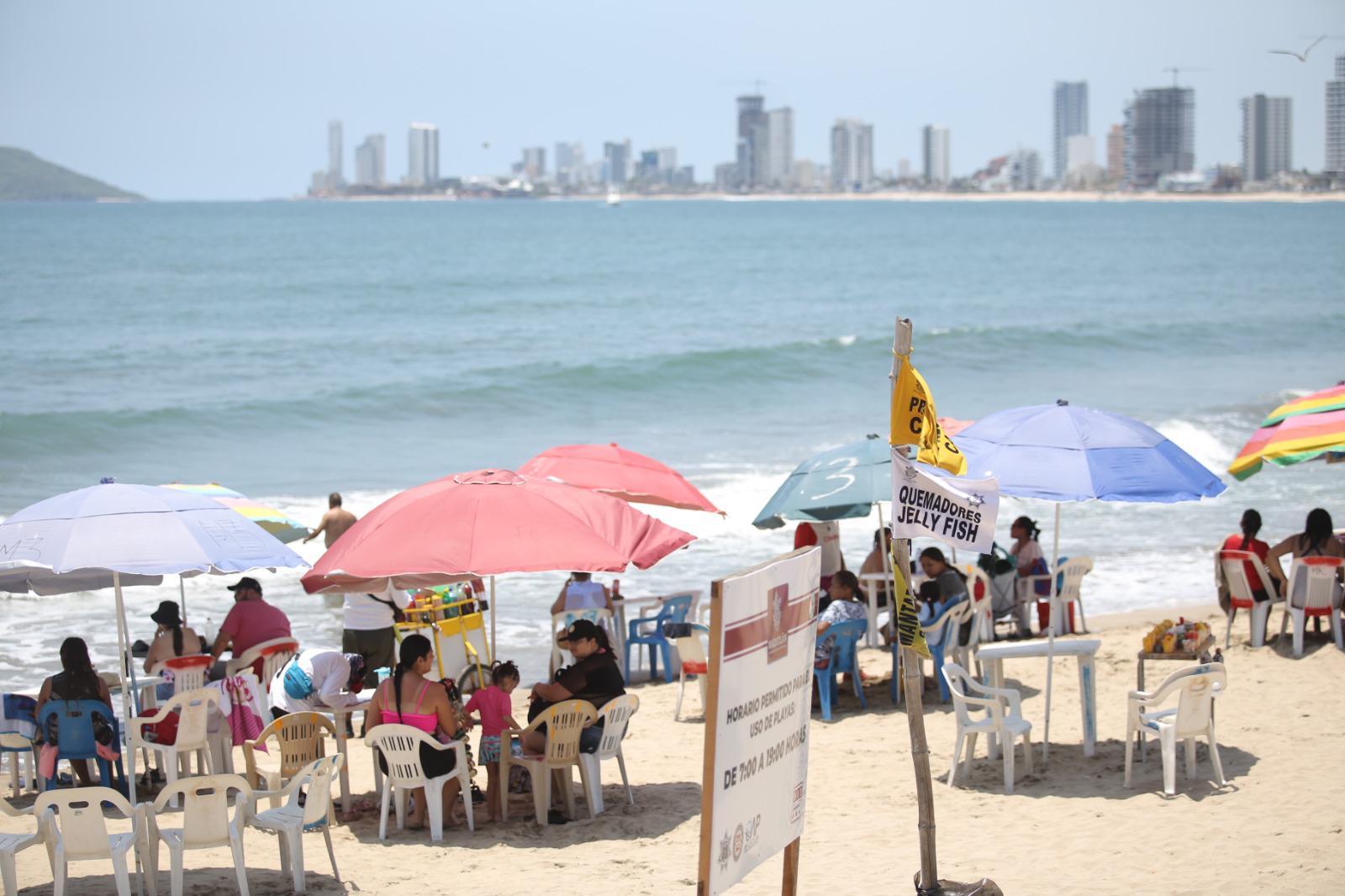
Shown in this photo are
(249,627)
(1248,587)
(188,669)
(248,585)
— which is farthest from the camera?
(1248,587)

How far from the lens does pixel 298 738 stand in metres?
7.77

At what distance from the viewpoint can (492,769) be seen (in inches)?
311

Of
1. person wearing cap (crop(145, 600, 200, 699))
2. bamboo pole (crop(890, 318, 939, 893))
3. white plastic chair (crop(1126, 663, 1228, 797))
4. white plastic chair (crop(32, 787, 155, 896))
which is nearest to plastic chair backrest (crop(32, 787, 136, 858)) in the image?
white plastic chair (crop(32, 787, 155, 896))

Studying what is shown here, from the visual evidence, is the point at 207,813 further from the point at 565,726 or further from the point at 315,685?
the point at 565,726

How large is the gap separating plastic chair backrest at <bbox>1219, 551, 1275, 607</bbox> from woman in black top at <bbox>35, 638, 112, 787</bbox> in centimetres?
820

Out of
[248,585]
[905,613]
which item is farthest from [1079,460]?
[248,585]

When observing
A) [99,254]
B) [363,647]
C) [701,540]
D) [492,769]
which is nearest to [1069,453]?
[492,769]

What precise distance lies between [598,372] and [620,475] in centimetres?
2563

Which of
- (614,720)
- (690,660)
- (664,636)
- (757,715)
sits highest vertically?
(757,715)

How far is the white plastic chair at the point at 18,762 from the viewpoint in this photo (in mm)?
8016

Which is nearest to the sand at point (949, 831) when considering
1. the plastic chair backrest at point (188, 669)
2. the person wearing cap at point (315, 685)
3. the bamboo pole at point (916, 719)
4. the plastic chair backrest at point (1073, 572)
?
the person wearing cap at point (315, 685)

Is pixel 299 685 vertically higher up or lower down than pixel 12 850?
higher up

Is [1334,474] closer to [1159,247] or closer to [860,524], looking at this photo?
[860,524]

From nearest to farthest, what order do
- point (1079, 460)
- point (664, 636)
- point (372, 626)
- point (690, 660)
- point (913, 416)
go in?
point (913, 416)
point (1079, 460)
point (690, 660)
point (372, 626)
point (664, 636)
